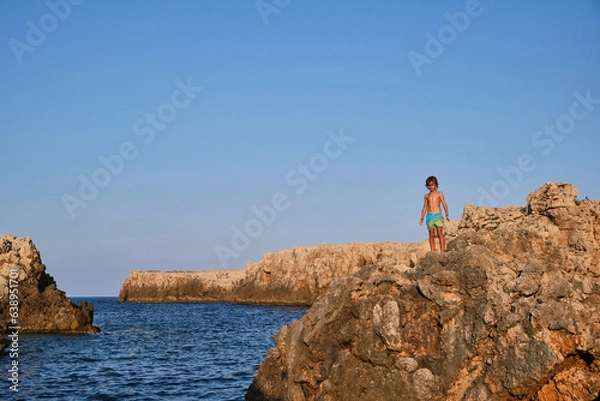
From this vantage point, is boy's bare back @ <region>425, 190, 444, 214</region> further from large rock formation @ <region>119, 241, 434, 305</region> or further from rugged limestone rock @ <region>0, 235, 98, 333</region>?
large rock formation @ <region>119, 241, 434, 305</region>

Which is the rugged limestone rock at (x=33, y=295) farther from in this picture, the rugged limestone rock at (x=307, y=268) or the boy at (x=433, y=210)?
the rugged limestone rock at (x=307, y=268)

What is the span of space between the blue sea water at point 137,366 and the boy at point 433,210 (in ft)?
30.6

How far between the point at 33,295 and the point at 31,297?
0.23 metres

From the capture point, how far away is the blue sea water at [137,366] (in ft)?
67.7

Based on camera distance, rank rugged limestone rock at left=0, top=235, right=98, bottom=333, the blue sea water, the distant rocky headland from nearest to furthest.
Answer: the blue sea water, the distant rocky headland, rugged limestone rock at left=0, top=235, right=98, bottom=333

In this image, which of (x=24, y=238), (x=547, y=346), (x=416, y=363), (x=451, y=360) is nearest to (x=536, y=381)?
(x=547, y=346)

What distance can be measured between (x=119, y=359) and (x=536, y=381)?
980 inches

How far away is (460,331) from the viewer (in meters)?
10.7

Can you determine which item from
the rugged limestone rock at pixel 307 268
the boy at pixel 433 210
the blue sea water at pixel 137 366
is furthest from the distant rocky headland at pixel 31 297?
the rugged limestone rock at pixel 307 268

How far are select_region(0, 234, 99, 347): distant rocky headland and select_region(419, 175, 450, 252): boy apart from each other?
34.7 m

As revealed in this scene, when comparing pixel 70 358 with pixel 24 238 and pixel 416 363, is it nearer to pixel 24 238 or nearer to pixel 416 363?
pixel 24 238

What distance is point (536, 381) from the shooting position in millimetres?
9742

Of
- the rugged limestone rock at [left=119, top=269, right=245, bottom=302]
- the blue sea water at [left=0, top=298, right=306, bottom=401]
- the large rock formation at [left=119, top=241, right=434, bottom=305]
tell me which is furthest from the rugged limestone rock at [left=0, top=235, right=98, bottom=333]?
the rugged limestone rock at [left=119, top=269, right=245, bottom=302]

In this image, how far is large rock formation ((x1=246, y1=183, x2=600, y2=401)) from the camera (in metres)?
9.95
